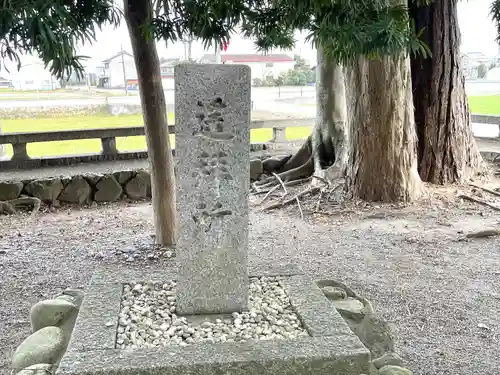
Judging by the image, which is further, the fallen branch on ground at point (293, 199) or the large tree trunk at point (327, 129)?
the large tree trunk at point (327, 129)

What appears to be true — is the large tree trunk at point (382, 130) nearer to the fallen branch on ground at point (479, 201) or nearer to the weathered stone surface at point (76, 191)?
the fallen branch on ground at point (479, 201)

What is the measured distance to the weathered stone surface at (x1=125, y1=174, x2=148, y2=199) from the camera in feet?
19.8

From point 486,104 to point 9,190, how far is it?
695 centimetres

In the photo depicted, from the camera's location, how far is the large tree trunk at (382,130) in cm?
529

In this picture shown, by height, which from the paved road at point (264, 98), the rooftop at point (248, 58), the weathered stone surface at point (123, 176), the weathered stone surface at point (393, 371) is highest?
the rooftop at point (248, 58)

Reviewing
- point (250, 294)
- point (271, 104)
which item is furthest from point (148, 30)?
point (271, 104)

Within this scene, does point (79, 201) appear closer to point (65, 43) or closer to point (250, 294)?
point (250, 294)

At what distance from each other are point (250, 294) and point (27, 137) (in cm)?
454

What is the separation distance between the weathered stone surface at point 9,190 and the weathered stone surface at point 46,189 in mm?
87

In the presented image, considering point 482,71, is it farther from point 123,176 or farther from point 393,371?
point 393,371

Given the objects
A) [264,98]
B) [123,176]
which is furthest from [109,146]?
[264,98]

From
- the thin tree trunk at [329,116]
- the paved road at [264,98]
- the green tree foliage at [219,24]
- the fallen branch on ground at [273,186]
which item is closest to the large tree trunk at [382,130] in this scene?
the thin tree trunk at [329,116]

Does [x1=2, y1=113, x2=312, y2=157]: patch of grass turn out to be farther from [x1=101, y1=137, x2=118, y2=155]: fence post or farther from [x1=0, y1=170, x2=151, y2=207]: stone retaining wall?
[x1=0, y1=170, x2=151, y2=207]: stone retaining wall

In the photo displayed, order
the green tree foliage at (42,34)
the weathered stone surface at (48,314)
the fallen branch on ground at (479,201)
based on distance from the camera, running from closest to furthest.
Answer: the green tree foliage at (42,34) < the weathered stone surface at (48,314) < the fallen branch on ground at (479,201)
